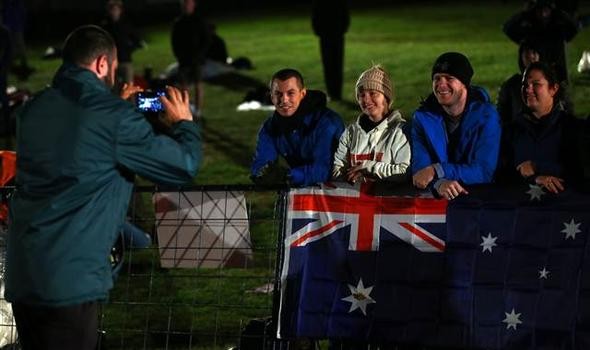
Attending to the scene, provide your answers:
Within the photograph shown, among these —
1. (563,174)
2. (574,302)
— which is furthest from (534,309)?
(563,174)

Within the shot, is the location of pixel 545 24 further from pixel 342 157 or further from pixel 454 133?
pixel 454 133

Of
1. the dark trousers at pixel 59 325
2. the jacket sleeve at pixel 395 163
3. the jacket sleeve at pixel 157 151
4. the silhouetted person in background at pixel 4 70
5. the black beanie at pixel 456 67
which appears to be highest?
the silhouetted person in background at pixel 4 70

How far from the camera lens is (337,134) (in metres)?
8.28

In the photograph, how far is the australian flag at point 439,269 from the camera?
7.14m

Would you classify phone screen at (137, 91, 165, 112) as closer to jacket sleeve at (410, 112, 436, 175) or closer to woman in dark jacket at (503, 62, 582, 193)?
jacket sleeve at (410, 112, 436, 175)

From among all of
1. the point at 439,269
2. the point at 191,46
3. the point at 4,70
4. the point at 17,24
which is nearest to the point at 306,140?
the point at 439,269

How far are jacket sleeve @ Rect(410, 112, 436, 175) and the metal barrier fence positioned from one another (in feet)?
2.75

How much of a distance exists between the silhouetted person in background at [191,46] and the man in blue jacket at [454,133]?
1121 centimetres

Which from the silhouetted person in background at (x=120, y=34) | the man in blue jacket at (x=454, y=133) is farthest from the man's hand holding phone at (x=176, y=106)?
the silhouetted person in background at (x=120, y=34)

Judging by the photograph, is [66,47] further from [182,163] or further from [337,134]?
[337,134]

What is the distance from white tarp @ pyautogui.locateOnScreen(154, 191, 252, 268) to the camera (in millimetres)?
7855

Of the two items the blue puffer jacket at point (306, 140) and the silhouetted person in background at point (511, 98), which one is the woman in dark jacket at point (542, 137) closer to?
the blue puffer jacket at point (306, 140)

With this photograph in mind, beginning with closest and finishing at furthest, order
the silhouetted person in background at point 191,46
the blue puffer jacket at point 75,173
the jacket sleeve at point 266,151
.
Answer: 1. the blue puffer jacket at point 75,173
2. the jacket sleeve at point 266,151
3. the silhouetted person in background at point 191,46

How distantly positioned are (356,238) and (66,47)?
2285 mm
